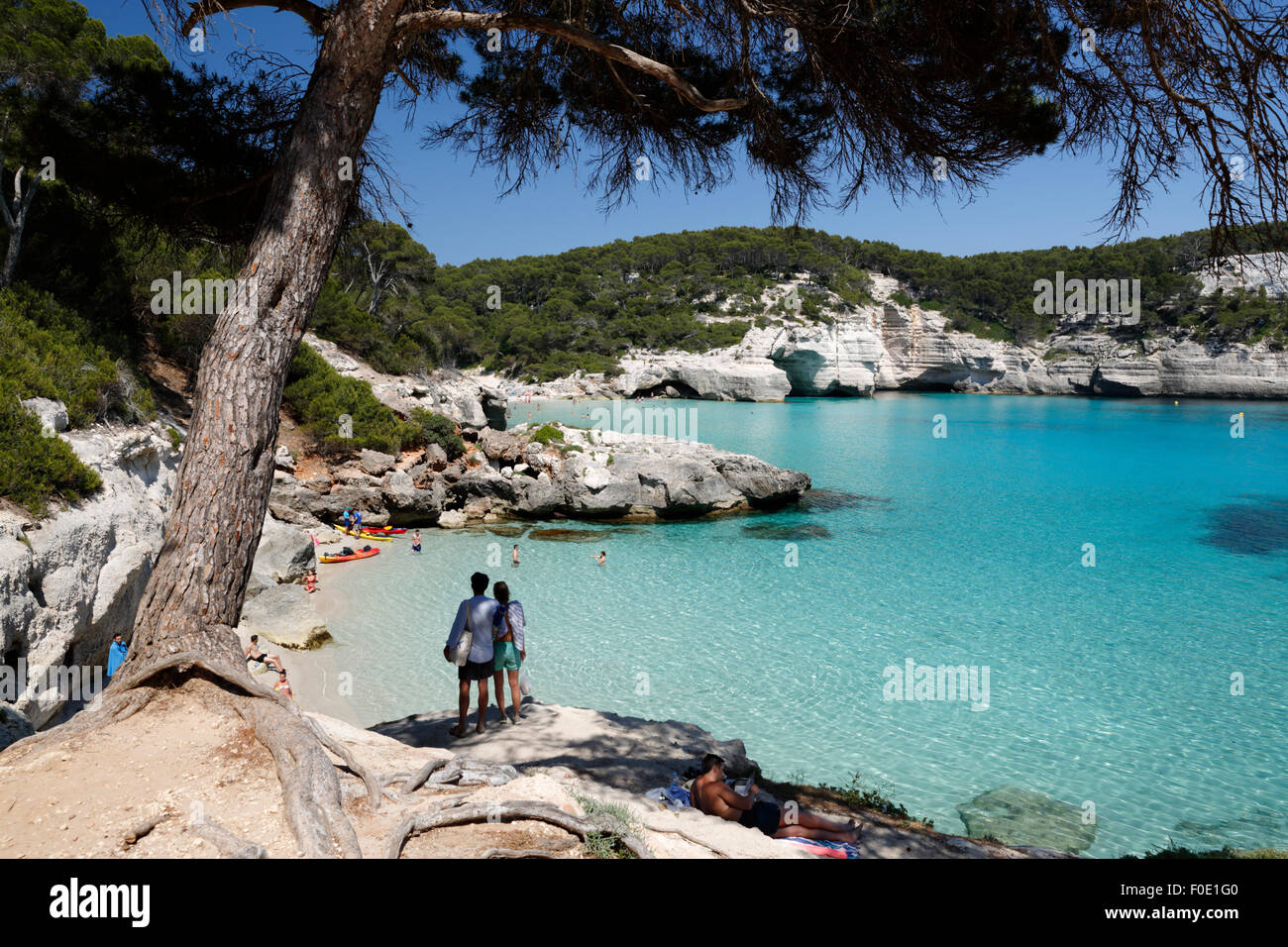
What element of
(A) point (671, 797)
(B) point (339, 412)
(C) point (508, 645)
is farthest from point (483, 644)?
(B) point (339, 412)

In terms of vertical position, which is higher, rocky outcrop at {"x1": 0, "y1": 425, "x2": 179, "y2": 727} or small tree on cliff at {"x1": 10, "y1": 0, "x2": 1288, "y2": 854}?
small tree on cliff at {"x1": 10, "y1": 0, "x2": 1288, "y2": 854}

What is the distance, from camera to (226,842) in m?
2.32

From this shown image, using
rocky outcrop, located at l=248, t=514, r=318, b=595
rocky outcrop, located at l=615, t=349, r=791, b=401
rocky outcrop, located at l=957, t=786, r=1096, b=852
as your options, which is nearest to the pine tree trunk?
rocky outcrop, located at l=957, t=786, r=1096, b=852

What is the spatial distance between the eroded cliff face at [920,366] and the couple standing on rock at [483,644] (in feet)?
162

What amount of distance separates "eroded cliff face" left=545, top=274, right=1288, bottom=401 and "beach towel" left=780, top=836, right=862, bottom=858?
51597 millimetres

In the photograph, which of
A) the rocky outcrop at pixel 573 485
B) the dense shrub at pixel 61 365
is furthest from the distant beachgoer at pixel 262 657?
the rocky outcrop at pixel 573 485

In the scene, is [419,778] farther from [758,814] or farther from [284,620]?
[284,620]

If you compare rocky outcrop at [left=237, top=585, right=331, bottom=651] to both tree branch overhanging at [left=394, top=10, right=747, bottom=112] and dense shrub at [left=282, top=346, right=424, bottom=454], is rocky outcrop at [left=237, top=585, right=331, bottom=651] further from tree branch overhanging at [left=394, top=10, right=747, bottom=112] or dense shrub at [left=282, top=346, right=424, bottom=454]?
dense shrub at [left=282, top=346, right=424, bottom=454]

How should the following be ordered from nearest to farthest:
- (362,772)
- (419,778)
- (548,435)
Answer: (362,772)
(419,778)
(548,435)

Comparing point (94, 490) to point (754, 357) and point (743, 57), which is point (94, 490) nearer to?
point (743, 57)

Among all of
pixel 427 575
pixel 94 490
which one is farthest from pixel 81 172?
pixel 427 575

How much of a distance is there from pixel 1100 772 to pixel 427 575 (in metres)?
11.1

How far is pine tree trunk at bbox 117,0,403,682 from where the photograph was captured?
3.25 meters

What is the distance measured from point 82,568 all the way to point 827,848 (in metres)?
6.49
